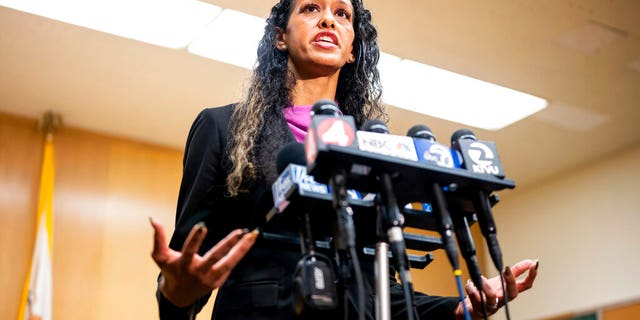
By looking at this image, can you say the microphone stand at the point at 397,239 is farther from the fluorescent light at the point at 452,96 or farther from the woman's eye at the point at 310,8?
the fluorescent light at the point at 452,96

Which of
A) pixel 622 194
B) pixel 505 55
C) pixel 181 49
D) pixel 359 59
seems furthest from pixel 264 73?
pixel 622 194

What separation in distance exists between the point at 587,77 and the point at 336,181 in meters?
3.94

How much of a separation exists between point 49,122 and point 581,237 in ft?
12.8

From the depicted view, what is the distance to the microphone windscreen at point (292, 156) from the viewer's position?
1260 mm

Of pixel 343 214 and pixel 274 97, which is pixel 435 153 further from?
pixel 274 97

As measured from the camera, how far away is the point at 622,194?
5.55m

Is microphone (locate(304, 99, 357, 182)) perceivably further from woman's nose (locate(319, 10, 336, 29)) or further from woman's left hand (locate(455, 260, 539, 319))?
woman's nose (locate(319, 10, 336, 29))

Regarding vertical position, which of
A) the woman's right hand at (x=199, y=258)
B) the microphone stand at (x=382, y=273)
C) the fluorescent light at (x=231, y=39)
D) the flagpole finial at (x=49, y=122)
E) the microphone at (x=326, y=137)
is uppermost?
the flagpole finial at (x=49, y=122)

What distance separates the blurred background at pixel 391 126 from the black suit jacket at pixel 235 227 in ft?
7.71

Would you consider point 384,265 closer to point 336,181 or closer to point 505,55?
point 336,181

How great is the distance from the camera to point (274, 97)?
1.78m

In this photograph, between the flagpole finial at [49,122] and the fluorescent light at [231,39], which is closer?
the fluorescent light at [231,39]

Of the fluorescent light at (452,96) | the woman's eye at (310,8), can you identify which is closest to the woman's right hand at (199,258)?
the woman's eye at (310,8)

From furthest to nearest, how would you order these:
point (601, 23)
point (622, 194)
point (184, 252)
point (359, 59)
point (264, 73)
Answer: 1. point (622, 194)
2. point (601, 23)
3. point (359, 59)
4. point (264, 73)
5. point (184, 252)
